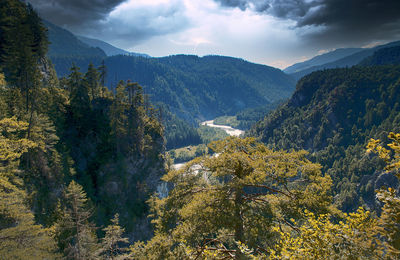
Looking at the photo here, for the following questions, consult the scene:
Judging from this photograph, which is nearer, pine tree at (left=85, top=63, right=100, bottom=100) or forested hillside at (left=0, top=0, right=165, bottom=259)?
forested hillside at (left=0, top=0, right=165, bottom=259)

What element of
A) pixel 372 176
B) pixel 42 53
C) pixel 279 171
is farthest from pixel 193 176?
pixel 372 176

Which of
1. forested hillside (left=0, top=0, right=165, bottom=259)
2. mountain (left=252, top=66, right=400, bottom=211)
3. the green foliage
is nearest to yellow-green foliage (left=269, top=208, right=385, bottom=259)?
the green foliage

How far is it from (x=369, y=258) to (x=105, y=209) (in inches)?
1918

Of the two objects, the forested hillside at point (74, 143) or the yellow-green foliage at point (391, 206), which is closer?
the yellow-green foliage at point (391, 206)

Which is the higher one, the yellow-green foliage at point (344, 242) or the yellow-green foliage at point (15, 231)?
the yellow-green foliage at point (344, 242)

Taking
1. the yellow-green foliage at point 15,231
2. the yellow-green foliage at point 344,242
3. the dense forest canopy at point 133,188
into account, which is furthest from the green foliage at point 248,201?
the yellow-green foliage at point 15,231

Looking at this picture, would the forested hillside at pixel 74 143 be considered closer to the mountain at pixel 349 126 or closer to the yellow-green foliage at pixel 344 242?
the yellow-green foliage at pixel 344 242

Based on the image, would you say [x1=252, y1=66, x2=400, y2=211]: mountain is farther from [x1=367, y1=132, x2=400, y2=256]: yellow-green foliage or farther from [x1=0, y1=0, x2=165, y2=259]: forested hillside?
[x1=367, y1=132, x2=400, y2=256]: yellow-green foliage

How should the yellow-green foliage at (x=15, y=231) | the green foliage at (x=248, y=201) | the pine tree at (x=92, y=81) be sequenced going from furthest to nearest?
1. the pine tree at (x=92, y=81)
2. the yellow-green foliage at (x=15, y=231)
3. the green foliage at (x=248, y=201)

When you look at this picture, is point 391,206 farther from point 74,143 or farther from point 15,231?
point 74,143

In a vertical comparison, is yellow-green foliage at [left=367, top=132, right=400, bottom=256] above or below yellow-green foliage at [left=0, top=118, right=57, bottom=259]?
above

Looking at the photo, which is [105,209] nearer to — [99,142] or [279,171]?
[99,142]

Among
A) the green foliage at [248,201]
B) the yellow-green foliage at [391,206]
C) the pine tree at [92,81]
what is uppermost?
the pine tree at [92,81]

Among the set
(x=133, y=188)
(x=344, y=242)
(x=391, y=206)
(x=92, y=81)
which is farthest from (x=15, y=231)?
(x=92, y=81)
